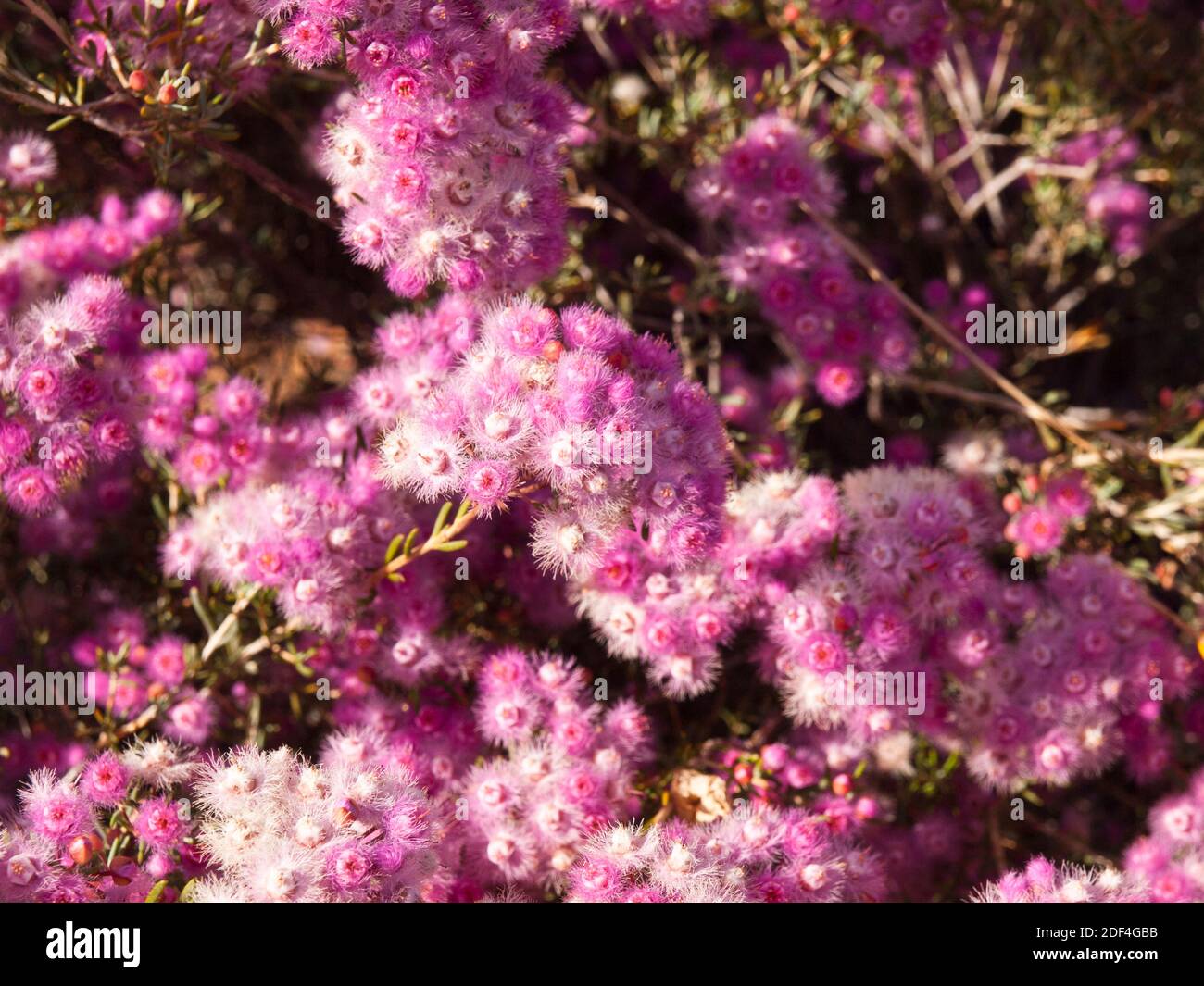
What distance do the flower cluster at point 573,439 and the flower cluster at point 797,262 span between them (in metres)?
0.93

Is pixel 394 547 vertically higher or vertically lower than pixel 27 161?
lower

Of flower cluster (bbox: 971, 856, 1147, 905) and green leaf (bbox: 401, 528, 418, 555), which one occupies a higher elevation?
green leaf (bbox: 401, 528, 418, 555)

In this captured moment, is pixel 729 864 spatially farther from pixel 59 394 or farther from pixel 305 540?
pixel 59 394

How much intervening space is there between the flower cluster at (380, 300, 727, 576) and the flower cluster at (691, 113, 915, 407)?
3.03ft

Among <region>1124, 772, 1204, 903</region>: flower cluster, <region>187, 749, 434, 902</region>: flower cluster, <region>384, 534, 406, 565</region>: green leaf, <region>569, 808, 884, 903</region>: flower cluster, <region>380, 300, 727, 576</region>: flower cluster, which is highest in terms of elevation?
<region>380, 300, 727, 576</region>: flower cluster

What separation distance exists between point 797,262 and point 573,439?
1419 mm

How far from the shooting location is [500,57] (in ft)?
9.06

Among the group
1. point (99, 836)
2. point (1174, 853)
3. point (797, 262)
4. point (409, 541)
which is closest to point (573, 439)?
point (409, 541)

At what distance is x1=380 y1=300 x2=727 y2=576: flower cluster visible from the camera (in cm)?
251

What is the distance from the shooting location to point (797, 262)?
3500mm

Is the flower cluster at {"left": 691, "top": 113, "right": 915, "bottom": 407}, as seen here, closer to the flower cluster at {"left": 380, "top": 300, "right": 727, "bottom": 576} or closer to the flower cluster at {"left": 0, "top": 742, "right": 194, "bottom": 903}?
the flower cluster at {"left": 380, "top": 300, "right": 727, "bottom": 576}

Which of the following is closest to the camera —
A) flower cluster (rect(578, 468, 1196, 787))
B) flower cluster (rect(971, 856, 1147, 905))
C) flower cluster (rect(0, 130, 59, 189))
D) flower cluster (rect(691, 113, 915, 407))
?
flower cluster (rect(971, 856, 1147, 905))

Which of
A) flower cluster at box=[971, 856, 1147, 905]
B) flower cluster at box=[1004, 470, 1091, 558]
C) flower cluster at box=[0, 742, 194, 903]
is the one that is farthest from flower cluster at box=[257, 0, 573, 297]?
flower cluster at box=[971, 856, 1147, 905]

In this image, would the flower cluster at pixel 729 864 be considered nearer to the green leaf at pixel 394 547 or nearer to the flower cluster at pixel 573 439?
the flower cluster at pixel 573 439
